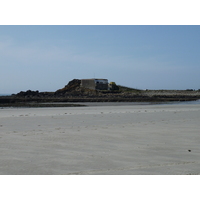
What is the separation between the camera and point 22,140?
750 cm

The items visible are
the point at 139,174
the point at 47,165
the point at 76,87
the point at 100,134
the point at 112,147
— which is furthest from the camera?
the point at 76,87

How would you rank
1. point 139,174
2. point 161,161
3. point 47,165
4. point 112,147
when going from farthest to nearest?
point 112,147 < point 161,161 < point 47,165 < point 139,174

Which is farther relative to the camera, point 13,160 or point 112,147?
point 112,147

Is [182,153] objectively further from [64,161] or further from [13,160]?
[13,160]

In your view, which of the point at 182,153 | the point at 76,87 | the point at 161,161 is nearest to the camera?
the point at 161,161

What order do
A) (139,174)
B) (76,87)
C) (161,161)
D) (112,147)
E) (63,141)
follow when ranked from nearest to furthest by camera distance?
(139,174) → (161,161) → (112,147) → (63,141) → (76,87)

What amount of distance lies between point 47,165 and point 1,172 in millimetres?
805

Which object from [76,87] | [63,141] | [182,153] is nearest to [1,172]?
[63,141]

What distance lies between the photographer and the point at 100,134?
28.0ft

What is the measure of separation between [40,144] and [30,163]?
5.57ft

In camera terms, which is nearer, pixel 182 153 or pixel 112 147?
pixel 182 153

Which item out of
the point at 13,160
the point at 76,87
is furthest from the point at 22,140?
the point at 76,87

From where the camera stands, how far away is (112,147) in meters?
6.74

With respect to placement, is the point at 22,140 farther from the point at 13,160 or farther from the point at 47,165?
the point at 47,165
